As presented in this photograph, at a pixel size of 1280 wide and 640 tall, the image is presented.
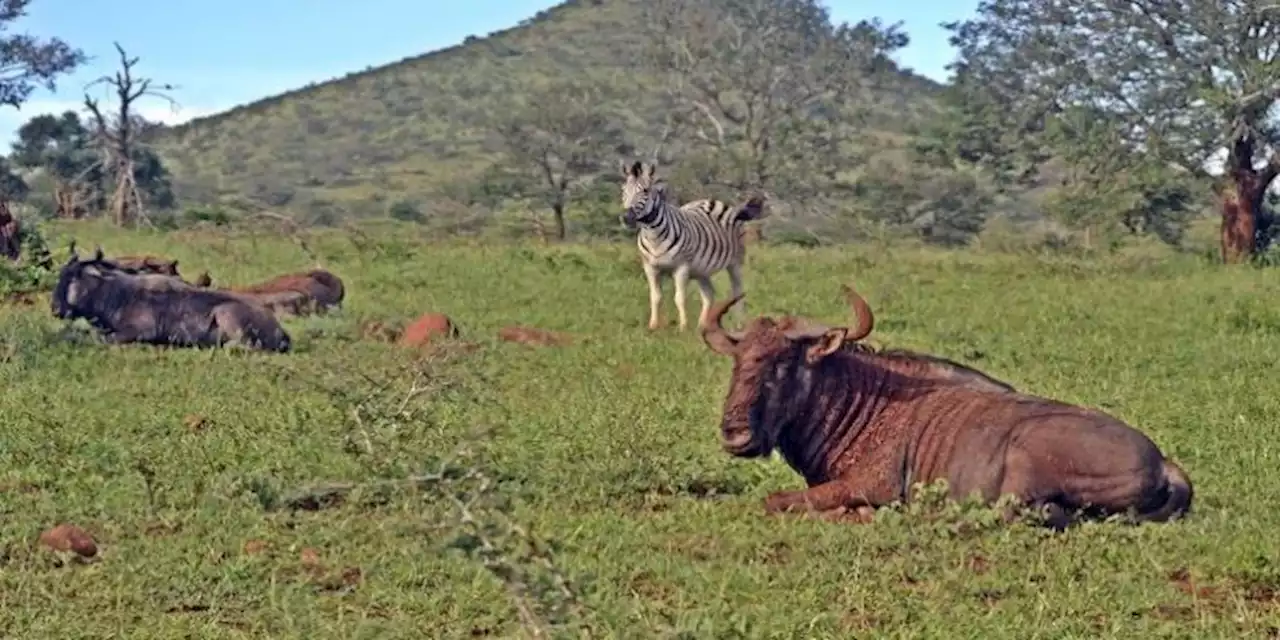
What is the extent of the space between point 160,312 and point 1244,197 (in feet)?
45.9

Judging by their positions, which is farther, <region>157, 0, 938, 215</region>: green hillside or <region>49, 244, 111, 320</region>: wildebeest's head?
<region>157, 0, 938, 215</region>: green hillside

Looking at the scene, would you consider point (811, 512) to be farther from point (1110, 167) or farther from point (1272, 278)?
point (1110, 167)

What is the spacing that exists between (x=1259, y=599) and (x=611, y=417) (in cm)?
397

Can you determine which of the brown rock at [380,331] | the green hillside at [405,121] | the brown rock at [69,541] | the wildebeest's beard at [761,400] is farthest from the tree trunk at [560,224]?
the brown rock at [69,541]

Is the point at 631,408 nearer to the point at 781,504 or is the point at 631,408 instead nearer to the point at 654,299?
the point at 781,504

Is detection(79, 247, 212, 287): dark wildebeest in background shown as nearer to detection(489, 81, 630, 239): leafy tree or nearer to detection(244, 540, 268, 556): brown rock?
detection(244, 540, 268, 556): brown rock

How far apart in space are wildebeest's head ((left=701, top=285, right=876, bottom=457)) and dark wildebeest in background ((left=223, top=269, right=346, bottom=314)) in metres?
7.11

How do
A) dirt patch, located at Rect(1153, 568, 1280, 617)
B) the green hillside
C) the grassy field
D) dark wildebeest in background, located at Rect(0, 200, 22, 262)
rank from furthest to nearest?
the green hillside → dark wildebeest in background, located at Rect(0, 200, 22, 262) → dirt patch, located at Rect(1153, 568, 1280, 617) → the grassy field

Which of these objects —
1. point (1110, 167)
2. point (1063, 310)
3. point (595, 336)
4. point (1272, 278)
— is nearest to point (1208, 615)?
point (595, 336)

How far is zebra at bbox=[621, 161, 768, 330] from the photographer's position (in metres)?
14.5

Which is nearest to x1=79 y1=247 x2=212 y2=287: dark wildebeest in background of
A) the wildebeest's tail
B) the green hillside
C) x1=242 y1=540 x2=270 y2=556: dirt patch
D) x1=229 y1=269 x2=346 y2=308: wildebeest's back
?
x1=229 y1=269 x2=346 y2=308: wildebeest's back

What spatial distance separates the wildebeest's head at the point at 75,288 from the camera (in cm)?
1240

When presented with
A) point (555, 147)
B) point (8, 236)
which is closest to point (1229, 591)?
point (8, 236)

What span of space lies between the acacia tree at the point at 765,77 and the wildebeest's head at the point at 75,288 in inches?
885
